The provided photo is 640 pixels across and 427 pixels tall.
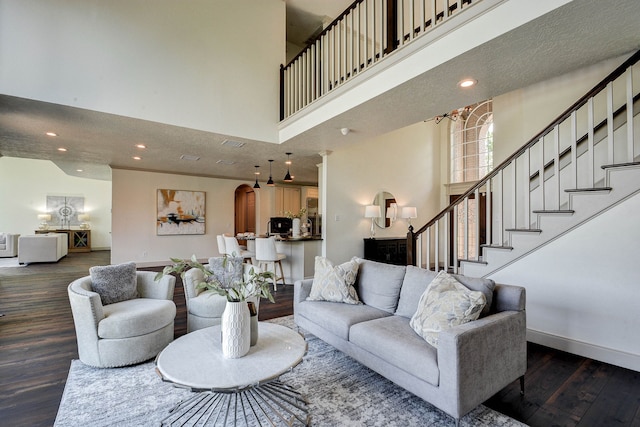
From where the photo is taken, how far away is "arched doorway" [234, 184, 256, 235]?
971 cm

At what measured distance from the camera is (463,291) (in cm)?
205

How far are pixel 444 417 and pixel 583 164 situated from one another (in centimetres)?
332

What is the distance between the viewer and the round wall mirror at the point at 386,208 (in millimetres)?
6324

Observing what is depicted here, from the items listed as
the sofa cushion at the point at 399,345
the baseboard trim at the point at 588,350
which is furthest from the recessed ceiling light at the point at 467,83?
the baseboard trim at the point at 588,350

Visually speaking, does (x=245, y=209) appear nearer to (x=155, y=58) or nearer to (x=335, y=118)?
(x=155, y=58)

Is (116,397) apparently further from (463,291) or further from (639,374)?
(639,374)

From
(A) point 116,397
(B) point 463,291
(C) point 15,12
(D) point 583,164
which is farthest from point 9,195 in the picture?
(D) point 583,164

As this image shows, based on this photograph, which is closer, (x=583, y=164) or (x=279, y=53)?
(x=583, y=164)

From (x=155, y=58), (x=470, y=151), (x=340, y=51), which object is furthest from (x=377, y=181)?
(x=155, y=58)

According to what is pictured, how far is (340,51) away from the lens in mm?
3938

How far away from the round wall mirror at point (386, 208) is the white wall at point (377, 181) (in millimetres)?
110

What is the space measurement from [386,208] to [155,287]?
15.4 ft

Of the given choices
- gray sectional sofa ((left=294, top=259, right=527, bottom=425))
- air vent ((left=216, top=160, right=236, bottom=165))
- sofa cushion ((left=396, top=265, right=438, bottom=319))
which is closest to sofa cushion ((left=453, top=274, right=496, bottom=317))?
gray sectional sofa ((left=294, top=259, right=527, bottom=425))

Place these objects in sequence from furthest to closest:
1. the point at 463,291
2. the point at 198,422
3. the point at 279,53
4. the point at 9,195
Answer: the point at 9,195 → the point at 279,53 → the point at 463,291 → the point at 198,422
